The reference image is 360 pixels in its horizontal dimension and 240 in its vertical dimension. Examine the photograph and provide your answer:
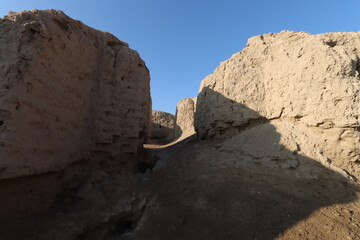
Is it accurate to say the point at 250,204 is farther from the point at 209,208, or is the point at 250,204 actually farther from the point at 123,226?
the point at 123,226

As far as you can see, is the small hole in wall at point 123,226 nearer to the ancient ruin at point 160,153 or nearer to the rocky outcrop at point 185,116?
the ancient ruin at point 160,153

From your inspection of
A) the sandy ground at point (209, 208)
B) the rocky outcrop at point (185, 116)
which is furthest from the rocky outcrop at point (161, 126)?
the sandy ground at point (209, 208)

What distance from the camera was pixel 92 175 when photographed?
4.81 m

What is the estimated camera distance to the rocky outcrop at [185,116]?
623 inches

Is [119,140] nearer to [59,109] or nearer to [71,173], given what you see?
[71,173]

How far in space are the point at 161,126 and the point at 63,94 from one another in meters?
15.9

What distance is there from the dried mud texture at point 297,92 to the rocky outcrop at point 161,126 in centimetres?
1084

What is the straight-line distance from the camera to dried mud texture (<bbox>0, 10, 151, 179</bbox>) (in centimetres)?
339

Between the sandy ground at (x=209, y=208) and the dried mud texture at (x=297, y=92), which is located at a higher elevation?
the dried mud texture at (x=297, y=92)

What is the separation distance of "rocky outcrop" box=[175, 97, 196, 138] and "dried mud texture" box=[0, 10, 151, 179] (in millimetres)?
9302

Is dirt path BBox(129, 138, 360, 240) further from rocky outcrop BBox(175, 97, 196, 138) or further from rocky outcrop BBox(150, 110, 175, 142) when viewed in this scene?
rocky outcrop BBox(150, 110, 175, 142)

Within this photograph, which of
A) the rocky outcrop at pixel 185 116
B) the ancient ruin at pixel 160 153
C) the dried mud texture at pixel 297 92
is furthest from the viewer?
the rocky outcrop at pixel 185 116

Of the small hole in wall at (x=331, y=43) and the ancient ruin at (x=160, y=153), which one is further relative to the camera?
the small hole in wall at (x=331, y=43)

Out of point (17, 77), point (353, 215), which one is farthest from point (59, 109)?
point (353, 215)
